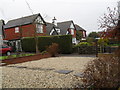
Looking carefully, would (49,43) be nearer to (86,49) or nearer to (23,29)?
(86,49)

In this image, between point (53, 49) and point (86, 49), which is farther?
point (86, 49)

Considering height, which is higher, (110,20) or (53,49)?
(110,20)

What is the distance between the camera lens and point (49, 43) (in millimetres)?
17078

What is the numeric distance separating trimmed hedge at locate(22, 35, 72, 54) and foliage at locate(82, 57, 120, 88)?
1213 centimetres

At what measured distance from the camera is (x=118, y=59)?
3.17 meters

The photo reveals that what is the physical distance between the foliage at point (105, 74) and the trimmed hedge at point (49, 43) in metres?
12.1

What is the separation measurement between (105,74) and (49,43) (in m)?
14.2

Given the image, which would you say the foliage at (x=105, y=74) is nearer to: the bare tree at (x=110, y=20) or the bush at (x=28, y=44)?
the bare tree at (x=110, y=20)

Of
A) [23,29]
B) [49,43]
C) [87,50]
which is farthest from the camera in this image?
[23,29]

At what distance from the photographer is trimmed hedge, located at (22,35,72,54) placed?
1558 cm

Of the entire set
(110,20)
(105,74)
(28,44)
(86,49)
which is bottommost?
(86,49)

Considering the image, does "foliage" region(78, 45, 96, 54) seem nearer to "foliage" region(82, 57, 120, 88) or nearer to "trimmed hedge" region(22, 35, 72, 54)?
"trimmed hedge" region(22, 35, 72, 54)

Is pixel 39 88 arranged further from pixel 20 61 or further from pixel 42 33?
pixel 42 33

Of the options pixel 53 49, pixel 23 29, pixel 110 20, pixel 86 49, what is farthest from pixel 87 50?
pixel 23 29
